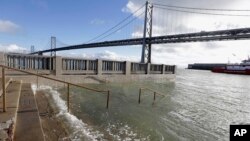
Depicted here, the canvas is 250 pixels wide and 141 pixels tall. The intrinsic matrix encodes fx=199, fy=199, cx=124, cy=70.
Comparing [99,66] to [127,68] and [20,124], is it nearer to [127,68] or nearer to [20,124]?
[127,68]

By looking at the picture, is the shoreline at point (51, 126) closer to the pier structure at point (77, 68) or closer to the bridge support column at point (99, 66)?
the pier structure at point (77, 68)

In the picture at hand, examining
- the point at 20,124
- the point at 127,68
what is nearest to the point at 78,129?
Result: the point at 20,124

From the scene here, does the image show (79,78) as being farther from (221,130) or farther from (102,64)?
(221,130)

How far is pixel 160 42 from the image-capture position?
47.1 metres

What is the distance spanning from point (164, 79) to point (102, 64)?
35.1 ft

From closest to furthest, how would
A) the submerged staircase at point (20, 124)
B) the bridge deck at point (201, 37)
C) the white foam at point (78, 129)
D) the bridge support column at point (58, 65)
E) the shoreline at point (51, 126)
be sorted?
the submerged staircase at point (20, 124)
the shoreline at point (51, 126)
the white foam at point (78, 129)
the bridge support column at point (58, 65)
the bridge deck at point (201, 37)

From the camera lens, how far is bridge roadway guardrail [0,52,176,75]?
39.6 feet

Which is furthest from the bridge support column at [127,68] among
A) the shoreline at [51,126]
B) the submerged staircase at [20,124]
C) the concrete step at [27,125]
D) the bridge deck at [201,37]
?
the bridge deck at [201,37]

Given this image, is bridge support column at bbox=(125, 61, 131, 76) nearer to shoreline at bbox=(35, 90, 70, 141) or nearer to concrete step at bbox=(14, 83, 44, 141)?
shoreline at bbox=(35, 90, 70, 141)

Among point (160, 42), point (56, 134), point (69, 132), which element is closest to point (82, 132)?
point (69, 132)

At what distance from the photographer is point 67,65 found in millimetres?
14055

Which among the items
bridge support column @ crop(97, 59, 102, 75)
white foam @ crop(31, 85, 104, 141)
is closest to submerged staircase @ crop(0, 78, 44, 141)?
white foam @ crop(31, 85, 104, 141)

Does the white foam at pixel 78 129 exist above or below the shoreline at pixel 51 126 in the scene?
below

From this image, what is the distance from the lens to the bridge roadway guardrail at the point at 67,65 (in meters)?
12.1
